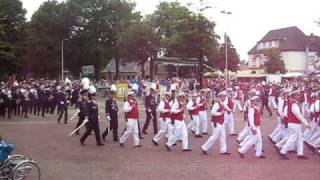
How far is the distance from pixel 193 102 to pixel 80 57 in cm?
5293

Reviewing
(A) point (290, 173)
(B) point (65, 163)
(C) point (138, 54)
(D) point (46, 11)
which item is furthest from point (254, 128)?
(D) point (46, 11)

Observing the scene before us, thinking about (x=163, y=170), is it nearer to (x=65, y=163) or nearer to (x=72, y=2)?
Result: (x=65, y=163)

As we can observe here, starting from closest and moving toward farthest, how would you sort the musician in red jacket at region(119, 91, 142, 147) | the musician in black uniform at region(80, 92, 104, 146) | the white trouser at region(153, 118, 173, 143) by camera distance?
1. the white trouser at region(153, 118, 173, 143)
2. the musician in red jacket at region(119, 91, 142, 147)
3. the musician in black uniform at region(80, 92, 104, 146)

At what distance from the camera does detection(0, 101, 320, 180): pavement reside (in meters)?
12.2

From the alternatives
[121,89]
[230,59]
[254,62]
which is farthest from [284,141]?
[254,62]

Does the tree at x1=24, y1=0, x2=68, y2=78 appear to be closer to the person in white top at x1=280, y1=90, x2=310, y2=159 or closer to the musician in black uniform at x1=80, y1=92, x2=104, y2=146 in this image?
the musician in black uniform at x1=80, y1=92, x2=104, y2=146

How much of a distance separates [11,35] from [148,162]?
33239 millimetres

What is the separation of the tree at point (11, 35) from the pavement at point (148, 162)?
12059 millimetres

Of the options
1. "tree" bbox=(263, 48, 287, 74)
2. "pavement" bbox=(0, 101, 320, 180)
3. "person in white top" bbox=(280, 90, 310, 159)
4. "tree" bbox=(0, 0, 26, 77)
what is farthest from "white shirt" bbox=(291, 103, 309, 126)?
"tree" bbox=(263, 48, 287, 74)

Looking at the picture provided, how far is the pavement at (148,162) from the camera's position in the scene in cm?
1220

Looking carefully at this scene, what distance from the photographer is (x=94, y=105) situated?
1798 centimetres

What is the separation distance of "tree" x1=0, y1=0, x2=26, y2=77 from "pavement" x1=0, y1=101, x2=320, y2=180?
12.1 meters

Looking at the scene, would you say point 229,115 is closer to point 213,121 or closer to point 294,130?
point 213,121

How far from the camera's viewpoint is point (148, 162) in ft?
46.2
